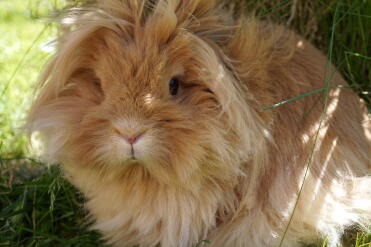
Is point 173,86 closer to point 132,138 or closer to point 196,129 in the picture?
point 196,129

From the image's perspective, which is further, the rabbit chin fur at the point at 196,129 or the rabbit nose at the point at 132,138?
the rabbit chin fur at the point at 196,129

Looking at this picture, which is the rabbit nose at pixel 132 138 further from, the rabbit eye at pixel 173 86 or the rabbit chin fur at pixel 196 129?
the rabbit eye at pixel 173 86

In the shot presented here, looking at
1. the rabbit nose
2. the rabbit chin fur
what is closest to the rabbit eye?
the rabbit chin fur

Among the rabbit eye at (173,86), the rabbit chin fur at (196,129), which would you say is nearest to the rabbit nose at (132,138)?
the rabbit chin fur at (196,129)

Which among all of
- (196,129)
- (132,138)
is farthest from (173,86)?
(132,138)

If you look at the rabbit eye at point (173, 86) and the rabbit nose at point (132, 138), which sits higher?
the rabbit eye at point (173, 86)
